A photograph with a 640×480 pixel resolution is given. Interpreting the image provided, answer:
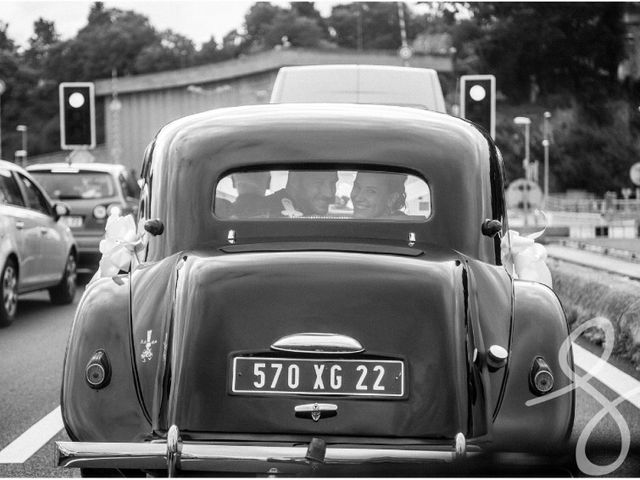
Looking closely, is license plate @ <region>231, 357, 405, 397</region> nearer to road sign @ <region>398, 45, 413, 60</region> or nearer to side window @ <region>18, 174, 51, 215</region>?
side window @ <region>18, 174, 51, 215</region>

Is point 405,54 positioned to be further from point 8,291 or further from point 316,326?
point 316,326

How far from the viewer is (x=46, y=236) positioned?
1412 centimetres

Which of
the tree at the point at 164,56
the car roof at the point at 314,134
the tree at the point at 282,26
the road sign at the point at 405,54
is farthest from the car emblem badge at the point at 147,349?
the tree at the point at 164,56

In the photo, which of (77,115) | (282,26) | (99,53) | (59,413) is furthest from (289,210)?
(99,53)

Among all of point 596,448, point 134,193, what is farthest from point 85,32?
point 596,448

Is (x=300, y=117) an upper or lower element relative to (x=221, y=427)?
upper

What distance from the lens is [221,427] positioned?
4223 millimetres

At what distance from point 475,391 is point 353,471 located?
0.57 metres

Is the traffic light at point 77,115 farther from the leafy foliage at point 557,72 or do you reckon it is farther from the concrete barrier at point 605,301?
the leafy foliage at point 557,72

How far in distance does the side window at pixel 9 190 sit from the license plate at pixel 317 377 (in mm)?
9108

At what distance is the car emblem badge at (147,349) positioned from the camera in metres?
4.54

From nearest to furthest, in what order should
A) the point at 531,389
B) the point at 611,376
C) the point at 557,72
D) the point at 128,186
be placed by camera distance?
the point at 531,389 < the point at 611,376 < the point at 128,186 < the point at 557,72

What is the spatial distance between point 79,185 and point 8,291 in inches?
244

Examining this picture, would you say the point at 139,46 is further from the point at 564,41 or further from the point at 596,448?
the point at 596,448
